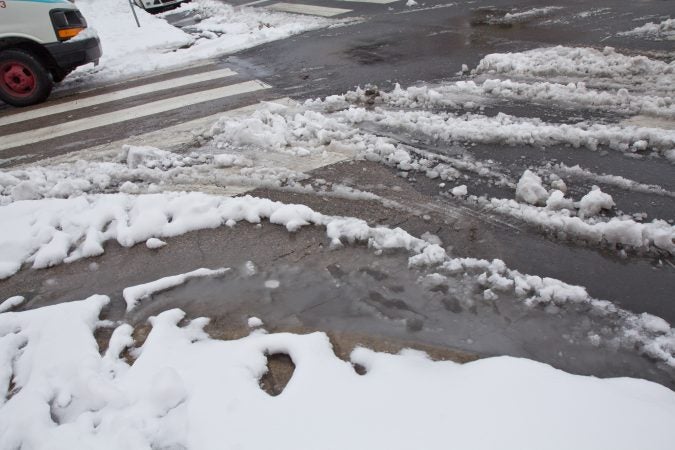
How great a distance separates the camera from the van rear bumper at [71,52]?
6.45m

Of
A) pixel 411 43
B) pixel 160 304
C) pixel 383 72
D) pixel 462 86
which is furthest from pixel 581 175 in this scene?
pixel 411 43

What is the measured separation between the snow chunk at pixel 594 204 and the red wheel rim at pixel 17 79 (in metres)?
7.21

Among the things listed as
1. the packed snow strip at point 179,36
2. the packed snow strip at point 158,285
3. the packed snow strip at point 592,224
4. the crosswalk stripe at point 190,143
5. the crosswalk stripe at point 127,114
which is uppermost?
the packed snow strip at point 179,36

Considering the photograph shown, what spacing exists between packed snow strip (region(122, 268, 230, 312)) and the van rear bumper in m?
5.41

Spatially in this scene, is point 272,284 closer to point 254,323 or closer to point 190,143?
point 254,323

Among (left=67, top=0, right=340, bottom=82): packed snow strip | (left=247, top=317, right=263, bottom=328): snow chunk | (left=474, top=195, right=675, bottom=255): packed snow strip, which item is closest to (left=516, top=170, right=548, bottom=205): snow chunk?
(left=474, top=195, right=675, bottom=255): packed snow strip

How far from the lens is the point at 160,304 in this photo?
2.63 metres

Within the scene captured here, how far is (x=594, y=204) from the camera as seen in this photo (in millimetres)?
2867

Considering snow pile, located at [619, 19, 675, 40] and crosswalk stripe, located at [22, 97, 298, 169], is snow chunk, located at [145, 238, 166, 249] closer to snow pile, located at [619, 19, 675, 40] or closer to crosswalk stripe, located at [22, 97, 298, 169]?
crosswalk stripe, located at [22, 97, 298, 169]

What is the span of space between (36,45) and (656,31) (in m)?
8.52

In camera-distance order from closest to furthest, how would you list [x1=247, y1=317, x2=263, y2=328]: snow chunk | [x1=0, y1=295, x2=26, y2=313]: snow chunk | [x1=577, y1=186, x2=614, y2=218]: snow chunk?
1. [x1=247, y1=317, x2=263, y2=328]: snow chunk
2. [x1=0, y1=295, x2=26, y2=313]: snow chunk
3. [x1=577, y1=186, x2=614, y2=218]: snow chunk

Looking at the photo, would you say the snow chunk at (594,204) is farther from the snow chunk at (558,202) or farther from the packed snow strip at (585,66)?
the packed snow strip at (585,66)

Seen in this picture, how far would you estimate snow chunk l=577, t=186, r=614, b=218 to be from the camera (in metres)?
2.87

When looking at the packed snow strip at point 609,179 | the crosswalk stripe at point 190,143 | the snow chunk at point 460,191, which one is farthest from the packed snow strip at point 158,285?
the packed snow strip at point 609,179
